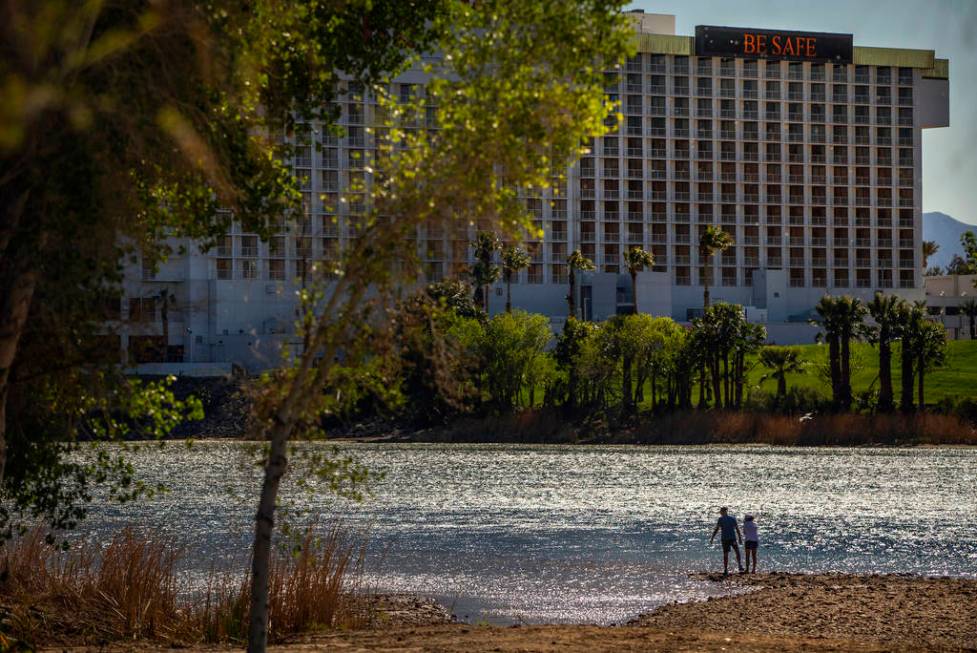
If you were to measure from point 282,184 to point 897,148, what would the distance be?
562 ft

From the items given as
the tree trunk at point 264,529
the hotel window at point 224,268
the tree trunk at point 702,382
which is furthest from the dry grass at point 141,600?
the hotel window at point 224,268

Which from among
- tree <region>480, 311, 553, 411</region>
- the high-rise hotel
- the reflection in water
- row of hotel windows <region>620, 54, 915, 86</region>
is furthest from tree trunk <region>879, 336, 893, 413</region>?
row of hotel windows <region>620, 54, 915, 86</region>

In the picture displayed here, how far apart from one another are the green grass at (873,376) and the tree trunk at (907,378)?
545cm

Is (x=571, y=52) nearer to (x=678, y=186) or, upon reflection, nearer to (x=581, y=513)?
(x=581, y=513)

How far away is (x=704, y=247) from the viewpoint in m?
147

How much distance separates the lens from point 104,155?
1324cm

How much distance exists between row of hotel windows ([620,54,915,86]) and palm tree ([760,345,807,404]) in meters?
64.3

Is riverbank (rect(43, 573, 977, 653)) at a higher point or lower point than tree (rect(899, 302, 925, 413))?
lower

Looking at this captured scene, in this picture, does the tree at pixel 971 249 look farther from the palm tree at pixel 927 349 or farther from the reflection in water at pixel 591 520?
the palm tree at pixel 927 349

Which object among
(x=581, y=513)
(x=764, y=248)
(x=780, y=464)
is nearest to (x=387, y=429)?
(x=780, y=464)

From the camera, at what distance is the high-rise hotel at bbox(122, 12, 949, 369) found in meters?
168

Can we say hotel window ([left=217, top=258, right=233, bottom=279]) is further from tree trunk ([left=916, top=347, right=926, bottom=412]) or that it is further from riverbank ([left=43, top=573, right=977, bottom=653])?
riverbank ([left=43, top=573, right=977, bottom=653])

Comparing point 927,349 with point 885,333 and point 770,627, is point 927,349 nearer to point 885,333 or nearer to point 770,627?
point 885,333

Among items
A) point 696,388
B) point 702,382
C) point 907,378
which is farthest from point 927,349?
point 696,388
